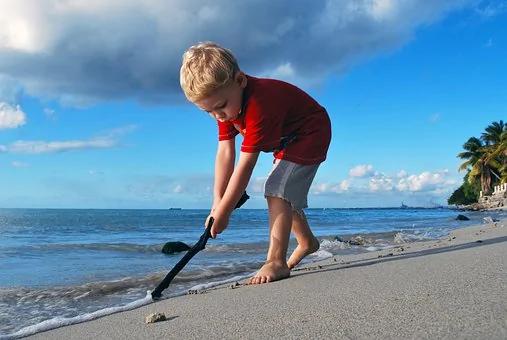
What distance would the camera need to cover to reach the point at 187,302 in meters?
2.78

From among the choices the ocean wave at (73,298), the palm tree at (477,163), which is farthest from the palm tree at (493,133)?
the ocean wave at (73,298)

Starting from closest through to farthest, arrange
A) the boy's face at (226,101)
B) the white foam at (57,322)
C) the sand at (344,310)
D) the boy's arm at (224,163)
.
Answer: the sand at (344,310) → the white foam at (57,322) → the boy's face at (226,101) → the boy's arm at (224,163)

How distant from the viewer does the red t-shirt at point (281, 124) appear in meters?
2.98

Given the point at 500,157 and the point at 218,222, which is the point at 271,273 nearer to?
the point at 218,222

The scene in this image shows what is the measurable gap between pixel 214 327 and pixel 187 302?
0.76 metres

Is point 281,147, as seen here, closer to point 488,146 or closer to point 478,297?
point 478,297

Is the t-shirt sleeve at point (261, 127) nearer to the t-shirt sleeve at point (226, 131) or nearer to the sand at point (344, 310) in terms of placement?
the t-shirt sleeve at point (226, 131)

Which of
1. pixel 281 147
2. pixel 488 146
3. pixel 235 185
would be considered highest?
pixel 488 146

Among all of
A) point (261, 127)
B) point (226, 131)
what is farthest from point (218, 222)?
point (226, 131)

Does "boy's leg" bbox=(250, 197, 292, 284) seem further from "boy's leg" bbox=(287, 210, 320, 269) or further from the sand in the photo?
"boy's leg" bbox=(287, 210, 320, 269)

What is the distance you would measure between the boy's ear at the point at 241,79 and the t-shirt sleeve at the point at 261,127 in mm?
121

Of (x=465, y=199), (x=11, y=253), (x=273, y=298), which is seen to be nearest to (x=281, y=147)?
(x=273, y=298)

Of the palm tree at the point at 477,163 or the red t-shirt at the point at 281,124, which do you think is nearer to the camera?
the red t-shirt at the point at 281,124

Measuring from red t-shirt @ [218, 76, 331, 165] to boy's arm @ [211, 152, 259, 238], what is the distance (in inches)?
2.1
